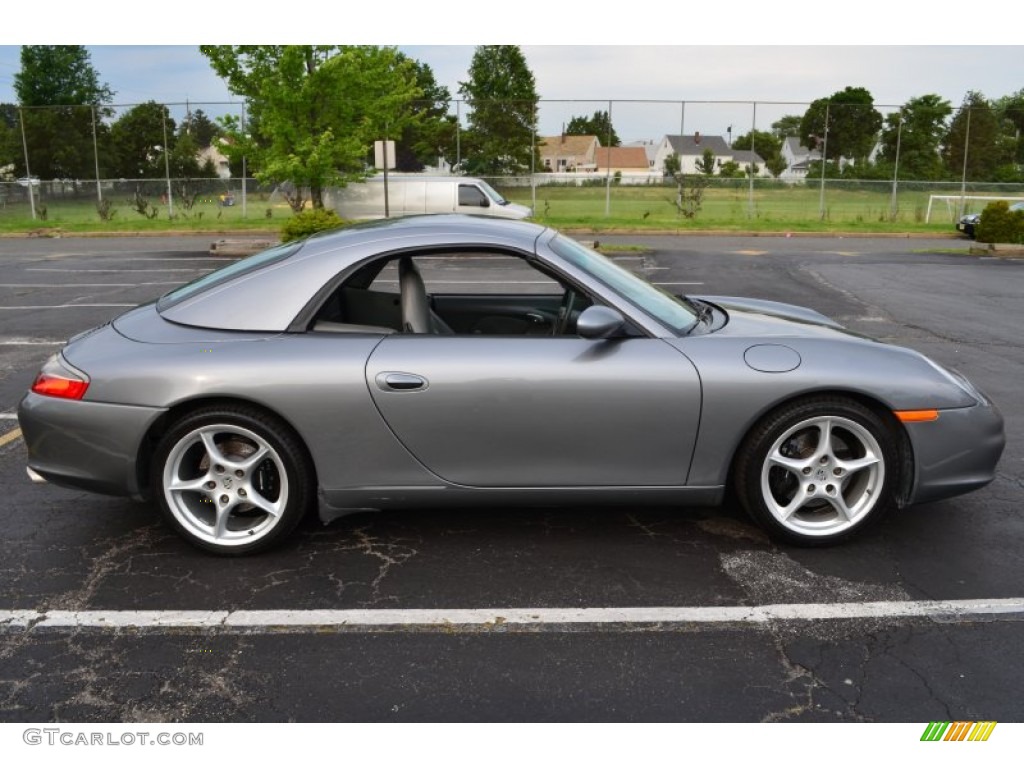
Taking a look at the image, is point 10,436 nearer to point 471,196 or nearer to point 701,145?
point 471,196

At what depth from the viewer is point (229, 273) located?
4.07 meters

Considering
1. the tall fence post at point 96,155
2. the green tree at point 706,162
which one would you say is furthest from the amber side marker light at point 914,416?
the tall fence post at point 96,155

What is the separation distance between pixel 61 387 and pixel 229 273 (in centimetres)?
88

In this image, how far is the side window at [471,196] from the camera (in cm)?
2234

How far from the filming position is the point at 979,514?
4.23 metres

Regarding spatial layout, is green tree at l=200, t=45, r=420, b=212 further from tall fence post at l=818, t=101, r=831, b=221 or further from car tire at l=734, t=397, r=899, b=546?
car tire at l=734, t=397, r=899, b=546

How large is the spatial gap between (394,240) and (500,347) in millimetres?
700

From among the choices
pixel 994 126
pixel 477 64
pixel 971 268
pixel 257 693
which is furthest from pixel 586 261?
pixel 477 64

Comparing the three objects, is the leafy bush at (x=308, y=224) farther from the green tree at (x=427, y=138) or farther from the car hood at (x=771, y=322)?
the car hood at (x=771, y=322)

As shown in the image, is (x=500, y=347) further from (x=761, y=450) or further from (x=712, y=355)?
(x=761, y=450)

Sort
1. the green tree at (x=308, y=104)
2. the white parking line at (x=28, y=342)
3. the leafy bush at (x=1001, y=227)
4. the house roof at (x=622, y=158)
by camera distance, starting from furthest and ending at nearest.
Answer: the house roof at (x=622, y=158) < the green tree at (x=308, y=104) < the leafy bush at (x=1001, y=227) < the white parking line at (x=28, y=342)

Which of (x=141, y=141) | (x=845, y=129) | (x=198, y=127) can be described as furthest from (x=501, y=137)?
(x=141, y=141)

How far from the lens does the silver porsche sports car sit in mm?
3584
